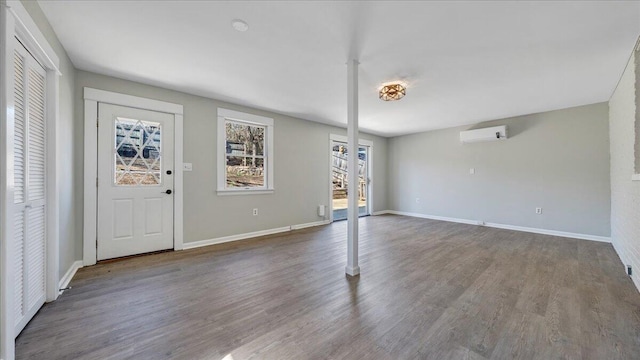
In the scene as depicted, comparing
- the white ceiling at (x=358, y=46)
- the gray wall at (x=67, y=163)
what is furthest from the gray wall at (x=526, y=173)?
the gray wall at (x=67, y=163)

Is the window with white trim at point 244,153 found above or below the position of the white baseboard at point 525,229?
above

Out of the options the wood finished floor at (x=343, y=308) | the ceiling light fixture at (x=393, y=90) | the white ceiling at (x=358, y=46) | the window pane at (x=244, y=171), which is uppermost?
the white ceiling at (x=358, y=46)

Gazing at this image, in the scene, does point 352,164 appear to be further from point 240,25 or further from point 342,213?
point 342,213

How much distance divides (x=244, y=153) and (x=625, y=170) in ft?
17.3

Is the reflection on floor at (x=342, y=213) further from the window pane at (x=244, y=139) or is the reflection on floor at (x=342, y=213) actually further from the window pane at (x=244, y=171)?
the window pane at (x=244, y=139)

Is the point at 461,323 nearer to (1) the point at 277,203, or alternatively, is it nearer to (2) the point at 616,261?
(2) the point at 616,261

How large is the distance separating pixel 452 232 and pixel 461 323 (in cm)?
332

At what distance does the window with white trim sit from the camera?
4.04m

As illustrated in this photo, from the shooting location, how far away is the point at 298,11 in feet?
6.29

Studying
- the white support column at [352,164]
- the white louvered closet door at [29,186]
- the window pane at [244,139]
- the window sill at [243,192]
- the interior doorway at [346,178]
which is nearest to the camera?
the white louvered closet door at [29,186]

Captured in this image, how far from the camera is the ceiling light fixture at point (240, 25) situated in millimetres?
2033

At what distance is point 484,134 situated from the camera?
5.18m

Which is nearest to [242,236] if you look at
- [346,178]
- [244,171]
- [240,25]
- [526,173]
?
[244,171]

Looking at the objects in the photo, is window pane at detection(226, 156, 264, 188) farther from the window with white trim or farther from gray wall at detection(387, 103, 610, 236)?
gray wall at detection(387, 103, 610, 236)
